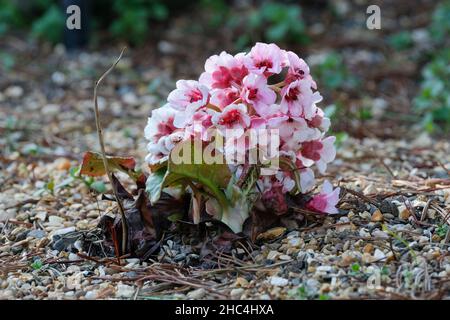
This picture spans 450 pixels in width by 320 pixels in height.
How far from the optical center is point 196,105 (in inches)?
74.0

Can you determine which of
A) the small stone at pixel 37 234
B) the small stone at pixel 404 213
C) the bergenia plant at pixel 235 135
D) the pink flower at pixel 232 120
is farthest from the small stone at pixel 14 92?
the small stone at pixel 404 213

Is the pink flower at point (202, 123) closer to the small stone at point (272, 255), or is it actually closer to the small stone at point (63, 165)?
the small stone at point (272, 255)

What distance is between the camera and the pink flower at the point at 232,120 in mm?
1868

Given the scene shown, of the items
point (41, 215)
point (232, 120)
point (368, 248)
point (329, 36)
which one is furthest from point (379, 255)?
point (329, 36)

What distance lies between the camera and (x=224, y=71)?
6.32 feet

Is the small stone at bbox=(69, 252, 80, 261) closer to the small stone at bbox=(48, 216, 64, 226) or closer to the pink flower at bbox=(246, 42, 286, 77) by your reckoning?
the small stone at bbox=(48, 216, 64, 226)

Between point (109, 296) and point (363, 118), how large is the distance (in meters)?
1.86

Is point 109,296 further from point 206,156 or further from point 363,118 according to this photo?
point 363,118

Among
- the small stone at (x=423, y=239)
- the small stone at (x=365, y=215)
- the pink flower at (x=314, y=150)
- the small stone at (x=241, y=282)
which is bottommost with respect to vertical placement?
the small stone at (x=241, y=282)

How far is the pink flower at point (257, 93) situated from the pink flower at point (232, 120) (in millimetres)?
36

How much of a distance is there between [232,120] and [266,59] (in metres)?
0.18

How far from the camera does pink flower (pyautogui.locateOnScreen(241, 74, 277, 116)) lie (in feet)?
6.18

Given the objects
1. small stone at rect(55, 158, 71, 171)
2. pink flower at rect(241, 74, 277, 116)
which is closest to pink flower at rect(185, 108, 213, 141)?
pink flower at rect(241, 74, 277, 116)

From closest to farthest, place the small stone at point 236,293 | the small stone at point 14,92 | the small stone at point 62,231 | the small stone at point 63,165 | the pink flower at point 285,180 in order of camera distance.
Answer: the small stone at point 236,293, the pink flower at point 285,180, the small stone at point 62,231, the small stone at point 63,165, the small stone at point 14,92
